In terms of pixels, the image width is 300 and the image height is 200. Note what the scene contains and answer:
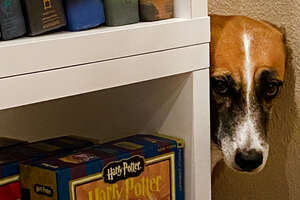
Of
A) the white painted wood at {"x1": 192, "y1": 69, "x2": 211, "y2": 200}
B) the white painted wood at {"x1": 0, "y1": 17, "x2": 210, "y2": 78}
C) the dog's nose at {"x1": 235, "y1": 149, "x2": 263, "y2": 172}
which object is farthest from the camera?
the dog's nose at {"x1": 235, "y1": 149, "x2": 263, "y2": 172}

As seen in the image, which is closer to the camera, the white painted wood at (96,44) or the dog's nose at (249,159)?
the white painted wood at (96,44)

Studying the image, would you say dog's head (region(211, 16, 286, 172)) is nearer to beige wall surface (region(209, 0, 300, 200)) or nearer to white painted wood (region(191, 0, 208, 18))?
beige wall surface (region(209, 0, 300, 200))

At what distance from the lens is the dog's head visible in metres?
1.15

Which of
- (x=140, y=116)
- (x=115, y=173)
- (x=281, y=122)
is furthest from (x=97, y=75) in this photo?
(x=281, y=122)

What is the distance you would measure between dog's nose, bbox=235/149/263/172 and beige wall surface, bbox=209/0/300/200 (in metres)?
0.19

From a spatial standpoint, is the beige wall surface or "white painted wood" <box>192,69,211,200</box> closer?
"white painted wood" <box>192,69,211,200</box>

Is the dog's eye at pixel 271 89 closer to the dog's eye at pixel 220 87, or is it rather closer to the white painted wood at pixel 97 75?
the dog's eye at pixel 220 87

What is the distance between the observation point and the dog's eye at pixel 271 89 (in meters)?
1.18

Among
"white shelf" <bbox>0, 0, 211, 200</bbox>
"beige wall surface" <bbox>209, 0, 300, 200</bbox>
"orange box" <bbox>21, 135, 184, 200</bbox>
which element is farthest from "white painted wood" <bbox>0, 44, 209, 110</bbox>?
"beige wall surface" <bbox>209, 0, 300, 200</bbox>

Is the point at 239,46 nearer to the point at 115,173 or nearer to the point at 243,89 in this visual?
the point at 243,89

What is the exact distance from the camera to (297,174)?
1305 mm

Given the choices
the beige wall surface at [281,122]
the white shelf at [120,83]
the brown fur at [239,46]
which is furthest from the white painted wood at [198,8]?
the beige wall surface at [281,122]

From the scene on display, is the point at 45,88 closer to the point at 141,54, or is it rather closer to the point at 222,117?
the point at 141,54

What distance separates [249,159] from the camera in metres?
1.12
